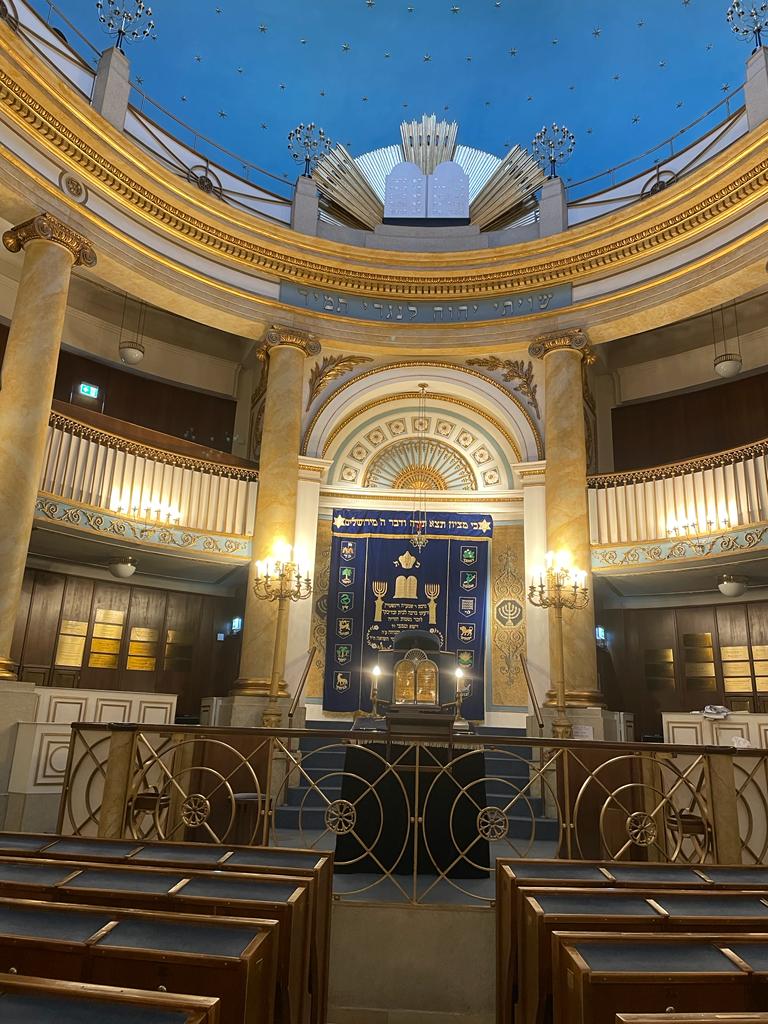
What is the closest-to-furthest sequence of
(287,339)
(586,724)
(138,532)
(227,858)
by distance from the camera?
1. (227,858)
2. (586,724)
3. (138,532)
4. (287,339)

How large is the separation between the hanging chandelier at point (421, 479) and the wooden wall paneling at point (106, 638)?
15.8 ft

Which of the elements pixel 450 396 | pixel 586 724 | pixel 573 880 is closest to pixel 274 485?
pixel 450 396

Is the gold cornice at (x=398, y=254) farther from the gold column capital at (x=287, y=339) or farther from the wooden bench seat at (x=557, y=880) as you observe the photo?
the wooden bench seat at (x=557, y=880)

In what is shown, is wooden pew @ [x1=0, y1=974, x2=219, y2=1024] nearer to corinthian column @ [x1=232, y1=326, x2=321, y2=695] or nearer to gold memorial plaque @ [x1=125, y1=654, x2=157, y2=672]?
corinthian column @ [x1=232, y1=326, x2=321, y2=695]

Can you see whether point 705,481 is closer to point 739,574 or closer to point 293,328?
point 739,574

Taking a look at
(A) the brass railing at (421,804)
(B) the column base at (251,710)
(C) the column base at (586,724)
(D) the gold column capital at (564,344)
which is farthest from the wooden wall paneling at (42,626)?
(D) the gold column capital at (564,344)

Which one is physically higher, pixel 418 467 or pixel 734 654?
pixel 418 467

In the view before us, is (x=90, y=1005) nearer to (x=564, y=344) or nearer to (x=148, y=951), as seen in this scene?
(x=148, y=951)

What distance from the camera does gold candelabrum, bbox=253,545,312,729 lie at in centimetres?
902

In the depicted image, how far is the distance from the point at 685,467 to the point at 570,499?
1.64m

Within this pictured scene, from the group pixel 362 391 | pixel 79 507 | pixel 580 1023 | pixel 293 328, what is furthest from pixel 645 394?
pixel 580 1023

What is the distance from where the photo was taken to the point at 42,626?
1096 cm

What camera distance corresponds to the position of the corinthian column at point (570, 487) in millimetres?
9492

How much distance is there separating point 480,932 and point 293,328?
28.5 feet
